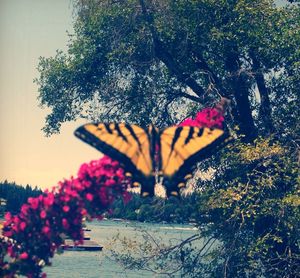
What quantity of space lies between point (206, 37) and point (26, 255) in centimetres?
1079

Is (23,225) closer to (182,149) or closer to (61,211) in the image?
(61,211)

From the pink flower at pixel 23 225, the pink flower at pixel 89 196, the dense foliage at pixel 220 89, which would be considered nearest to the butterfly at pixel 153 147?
the pink flower at pixel 89 196

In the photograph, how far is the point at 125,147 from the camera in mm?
6125

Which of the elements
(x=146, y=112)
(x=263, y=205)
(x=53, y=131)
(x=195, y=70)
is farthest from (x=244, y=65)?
(x=53, y=131)

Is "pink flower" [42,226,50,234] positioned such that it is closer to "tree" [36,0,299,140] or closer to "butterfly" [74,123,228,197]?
"butterfly" [74,123,228,197]

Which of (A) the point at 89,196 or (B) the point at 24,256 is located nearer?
(A) the point at 89,196

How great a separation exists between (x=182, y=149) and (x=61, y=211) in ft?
4.60

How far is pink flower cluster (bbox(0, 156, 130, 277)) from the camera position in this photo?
615 centimetres

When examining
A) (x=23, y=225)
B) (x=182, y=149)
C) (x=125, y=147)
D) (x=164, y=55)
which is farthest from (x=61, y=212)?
(x=164, y=55)

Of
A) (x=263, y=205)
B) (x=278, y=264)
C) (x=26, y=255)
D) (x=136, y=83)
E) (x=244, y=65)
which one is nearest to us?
(x=26, y=255)

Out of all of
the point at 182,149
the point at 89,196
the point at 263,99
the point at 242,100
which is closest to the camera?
the point at 89,196

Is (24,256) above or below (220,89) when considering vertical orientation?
below

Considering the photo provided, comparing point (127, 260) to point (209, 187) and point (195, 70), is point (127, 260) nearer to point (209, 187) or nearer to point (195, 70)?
point (209, 187)

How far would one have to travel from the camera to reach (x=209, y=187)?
1566cm
